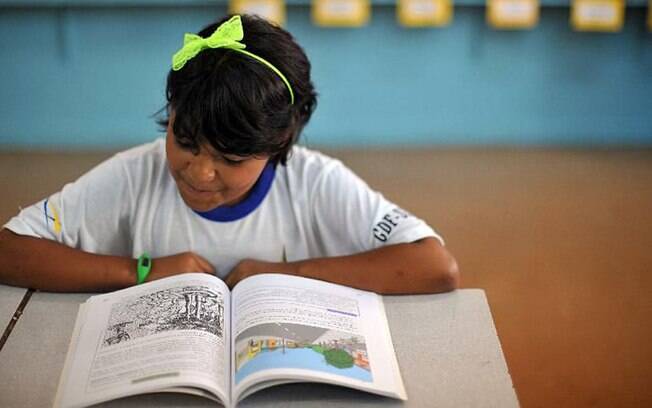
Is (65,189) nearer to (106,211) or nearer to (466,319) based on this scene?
(106,211)

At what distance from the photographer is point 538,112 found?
3086 millimetres

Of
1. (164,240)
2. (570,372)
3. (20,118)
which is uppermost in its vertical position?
(164,240)

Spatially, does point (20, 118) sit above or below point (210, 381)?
below

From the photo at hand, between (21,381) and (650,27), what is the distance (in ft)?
8.35

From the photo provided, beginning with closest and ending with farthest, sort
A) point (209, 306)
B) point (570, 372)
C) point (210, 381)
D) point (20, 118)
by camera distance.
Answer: point (210, 381) → point (209, 306) → point (570, 372) → point (20, 118)

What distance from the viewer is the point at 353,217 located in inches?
54.3

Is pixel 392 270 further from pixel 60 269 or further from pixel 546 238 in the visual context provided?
pixel 546 238

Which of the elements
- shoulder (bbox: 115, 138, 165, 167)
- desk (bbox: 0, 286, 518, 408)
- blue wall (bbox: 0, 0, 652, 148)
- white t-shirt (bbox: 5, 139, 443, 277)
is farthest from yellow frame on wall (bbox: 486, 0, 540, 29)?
desk (bbox: 0, 286, 518, 408)

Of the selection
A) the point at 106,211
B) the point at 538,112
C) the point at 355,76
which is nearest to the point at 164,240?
the point at 106,211

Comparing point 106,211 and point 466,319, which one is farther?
point 106,211

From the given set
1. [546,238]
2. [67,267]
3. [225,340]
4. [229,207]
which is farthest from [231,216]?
[546,238]

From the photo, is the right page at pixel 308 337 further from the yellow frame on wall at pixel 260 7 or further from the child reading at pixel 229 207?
the yellow frame on wall at pixel 260 7

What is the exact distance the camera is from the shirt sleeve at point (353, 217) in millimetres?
1341

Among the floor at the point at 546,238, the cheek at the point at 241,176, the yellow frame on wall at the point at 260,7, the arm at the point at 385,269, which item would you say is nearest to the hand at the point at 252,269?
the arm at the point at 385,269
